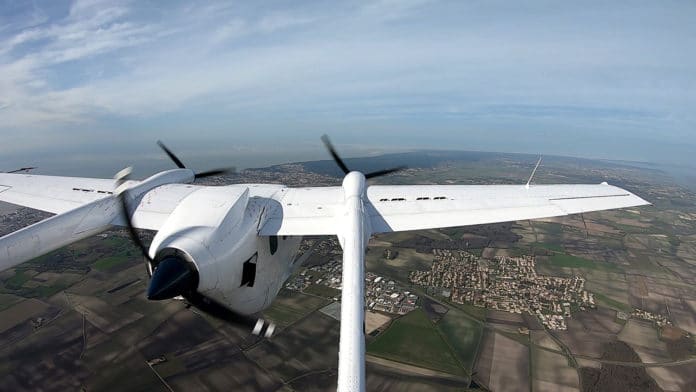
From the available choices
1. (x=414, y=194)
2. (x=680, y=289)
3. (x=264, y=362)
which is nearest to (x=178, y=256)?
(x=414, y=194)

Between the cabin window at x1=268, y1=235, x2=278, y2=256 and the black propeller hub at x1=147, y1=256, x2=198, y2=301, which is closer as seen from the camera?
the black propeller hub at x1=147, y1=256, x2=198, y2=301

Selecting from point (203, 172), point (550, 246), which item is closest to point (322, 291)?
point (203, 172)

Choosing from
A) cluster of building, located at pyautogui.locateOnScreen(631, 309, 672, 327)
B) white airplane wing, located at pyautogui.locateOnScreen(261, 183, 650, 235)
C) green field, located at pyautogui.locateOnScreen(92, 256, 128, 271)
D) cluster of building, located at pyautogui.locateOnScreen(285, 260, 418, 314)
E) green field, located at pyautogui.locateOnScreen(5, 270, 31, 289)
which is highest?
white airplane wing, located at pyautogui.locateOnScreen(261, 183, 650, 235)

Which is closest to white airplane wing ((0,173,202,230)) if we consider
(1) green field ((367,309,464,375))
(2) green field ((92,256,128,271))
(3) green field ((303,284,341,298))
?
(1) green field ((367,309,464,375))

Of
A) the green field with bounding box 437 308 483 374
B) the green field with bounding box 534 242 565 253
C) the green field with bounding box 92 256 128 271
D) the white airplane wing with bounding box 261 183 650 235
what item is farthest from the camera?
the green field with bounding box 534 242 565 253

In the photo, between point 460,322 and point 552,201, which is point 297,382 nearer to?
point 460,322

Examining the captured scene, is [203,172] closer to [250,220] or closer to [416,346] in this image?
[250,220]

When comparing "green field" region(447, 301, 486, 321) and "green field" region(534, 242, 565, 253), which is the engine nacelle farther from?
"green field" region(534, 242, 565, 253)
